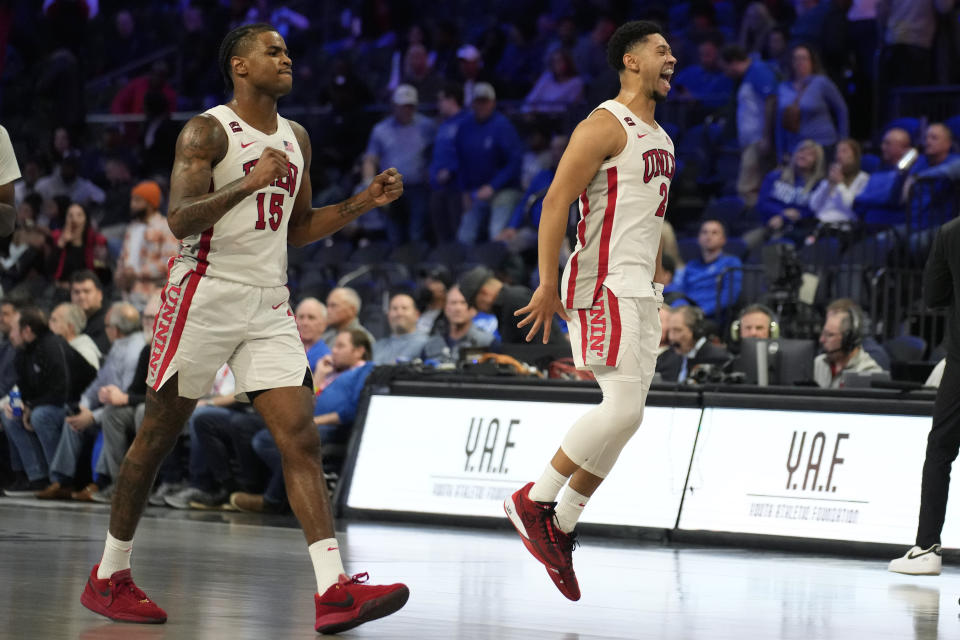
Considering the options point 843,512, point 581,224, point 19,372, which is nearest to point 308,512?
point 581,224

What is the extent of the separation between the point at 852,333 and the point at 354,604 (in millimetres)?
5923

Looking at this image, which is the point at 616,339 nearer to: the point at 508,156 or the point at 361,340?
the point at 361,340

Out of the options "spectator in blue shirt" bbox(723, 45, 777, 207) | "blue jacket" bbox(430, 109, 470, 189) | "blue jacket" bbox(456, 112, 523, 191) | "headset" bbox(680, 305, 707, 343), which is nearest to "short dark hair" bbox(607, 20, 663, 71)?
"headset" bbox(680, 305, 707, 343)

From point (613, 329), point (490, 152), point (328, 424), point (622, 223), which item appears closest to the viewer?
point (613, 329)

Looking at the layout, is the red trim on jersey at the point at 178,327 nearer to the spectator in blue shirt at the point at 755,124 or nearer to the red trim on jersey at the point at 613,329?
the red trim on jersey at the point at 613,329

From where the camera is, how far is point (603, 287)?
5957mm

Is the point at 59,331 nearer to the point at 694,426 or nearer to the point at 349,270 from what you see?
the point at 349,270

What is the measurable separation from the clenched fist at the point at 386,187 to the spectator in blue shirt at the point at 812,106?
935 cm

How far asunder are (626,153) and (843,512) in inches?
138

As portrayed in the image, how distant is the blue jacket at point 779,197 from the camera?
1362cm

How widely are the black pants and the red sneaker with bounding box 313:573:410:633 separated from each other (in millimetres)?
3325

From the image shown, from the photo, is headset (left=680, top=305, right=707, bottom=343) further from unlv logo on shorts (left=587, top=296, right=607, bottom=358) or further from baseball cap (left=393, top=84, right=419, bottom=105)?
baseball cap (left=393, top=84, right=419, bottom=105)

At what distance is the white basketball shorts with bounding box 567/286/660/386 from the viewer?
5.88m

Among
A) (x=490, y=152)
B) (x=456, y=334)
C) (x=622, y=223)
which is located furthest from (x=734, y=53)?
(x=622, y=223)
